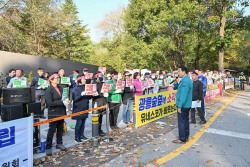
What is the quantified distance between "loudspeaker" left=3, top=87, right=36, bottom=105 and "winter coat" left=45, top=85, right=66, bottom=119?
0.46 m

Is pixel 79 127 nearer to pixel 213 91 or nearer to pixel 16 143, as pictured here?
pixel 16 143

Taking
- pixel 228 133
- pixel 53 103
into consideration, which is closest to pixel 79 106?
pixel 53 103

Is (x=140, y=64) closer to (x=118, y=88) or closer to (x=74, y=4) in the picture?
(x=118, y=88)

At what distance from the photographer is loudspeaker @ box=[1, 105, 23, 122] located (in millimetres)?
4133

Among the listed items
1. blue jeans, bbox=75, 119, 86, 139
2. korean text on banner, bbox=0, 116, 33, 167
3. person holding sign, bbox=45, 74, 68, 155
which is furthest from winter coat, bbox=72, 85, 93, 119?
korean text on banner, bbox=0, 116, 33, 167

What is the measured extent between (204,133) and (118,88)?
3322mm

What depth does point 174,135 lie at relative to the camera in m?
5.91

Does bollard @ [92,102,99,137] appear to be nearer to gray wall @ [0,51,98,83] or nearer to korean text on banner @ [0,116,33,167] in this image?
korean text on banner @ [0,116,33,167]

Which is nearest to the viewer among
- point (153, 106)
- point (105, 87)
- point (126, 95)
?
point (105, 87)

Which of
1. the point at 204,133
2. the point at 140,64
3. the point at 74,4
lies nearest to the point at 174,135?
the point at 204,133

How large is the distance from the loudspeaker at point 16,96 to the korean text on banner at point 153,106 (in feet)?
11.6

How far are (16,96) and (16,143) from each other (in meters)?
1.51

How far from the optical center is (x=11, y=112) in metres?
4.14

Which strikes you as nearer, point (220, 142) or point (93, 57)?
point (220, 142)
